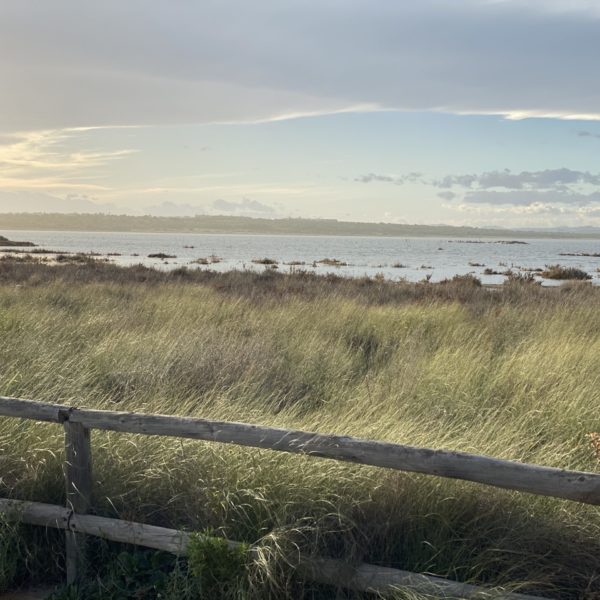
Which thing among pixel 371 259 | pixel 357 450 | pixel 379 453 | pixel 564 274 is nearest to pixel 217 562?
pixel 357 450

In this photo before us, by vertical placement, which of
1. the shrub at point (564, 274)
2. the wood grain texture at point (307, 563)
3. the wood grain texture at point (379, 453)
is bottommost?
the wood grain texture at point (307, 563)

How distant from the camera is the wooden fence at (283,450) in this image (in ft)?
13.4

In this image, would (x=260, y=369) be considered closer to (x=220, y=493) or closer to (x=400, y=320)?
(x=220, y=493)

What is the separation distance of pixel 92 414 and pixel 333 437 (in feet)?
5.86

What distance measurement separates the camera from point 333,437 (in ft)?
14.7

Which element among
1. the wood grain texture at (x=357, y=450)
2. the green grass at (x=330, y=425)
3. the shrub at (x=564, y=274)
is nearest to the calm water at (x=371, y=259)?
the shrub at (x=564, y=274)

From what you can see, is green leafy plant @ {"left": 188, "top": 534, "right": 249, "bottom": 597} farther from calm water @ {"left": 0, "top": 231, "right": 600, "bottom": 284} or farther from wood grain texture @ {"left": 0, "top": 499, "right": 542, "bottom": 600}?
calm water @ {"left": 0, "top": 231, "right": 600, "bottom": 284}

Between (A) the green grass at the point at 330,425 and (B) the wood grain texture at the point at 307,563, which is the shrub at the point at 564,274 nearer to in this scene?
(A) the green grass at the point at 330,425

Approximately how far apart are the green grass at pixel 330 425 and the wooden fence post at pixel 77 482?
244 millimetres

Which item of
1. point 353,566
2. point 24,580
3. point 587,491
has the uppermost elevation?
point 587,491

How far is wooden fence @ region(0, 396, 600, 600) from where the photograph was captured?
4.09 metres

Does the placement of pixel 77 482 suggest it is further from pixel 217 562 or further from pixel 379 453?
pixel 379 453

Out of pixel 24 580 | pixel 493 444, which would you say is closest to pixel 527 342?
pixel 493 444

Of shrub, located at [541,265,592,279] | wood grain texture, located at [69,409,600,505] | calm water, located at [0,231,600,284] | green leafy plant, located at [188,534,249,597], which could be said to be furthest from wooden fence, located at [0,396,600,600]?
shrub, located at [541,265,592,279]
